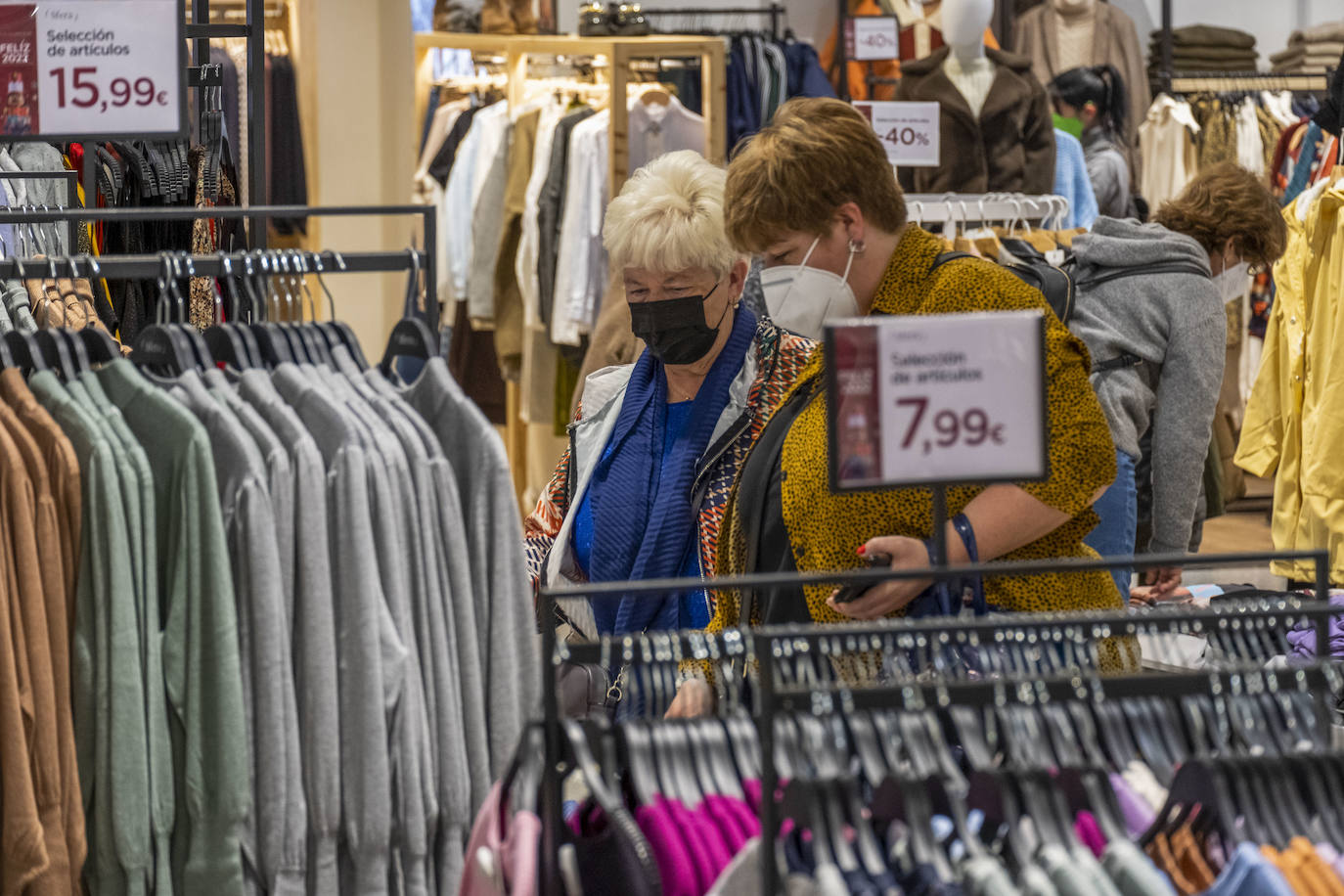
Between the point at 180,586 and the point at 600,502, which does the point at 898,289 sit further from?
the point at 180,586

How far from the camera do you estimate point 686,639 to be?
158cm

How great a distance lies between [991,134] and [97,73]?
4000 mm

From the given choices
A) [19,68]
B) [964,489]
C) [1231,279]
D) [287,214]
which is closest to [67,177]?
[19,68]

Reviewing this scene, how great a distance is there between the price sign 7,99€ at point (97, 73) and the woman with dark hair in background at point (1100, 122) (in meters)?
5.16

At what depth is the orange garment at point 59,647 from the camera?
5.86 ft

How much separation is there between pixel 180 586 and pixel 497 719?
411 mm

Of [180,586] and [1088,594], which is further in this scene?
[1088,594]

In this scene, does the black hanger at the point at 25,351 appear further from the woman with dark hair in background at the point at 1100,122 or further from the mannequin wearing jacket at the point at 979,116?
the woman with dark hair in background at the point at 1100,122

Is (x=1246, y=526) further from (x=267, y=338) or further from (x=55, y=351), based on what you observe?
(x=55, y=351)

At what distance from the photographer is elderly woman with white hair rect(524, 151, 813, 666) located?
2496 millimetres

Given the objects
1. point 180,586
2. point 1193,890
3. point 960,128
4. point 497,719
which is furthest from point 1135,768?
point 960,128

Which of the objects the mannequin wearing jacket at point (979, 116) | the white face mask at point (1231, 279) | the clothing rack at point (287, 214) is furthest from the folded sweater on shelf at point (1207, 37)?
the clothing rack at point (287, 214)

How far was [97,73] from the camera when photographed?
8.27 feet

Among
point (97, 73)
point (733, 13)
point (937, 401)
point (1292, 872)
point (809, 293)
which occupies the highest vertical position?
point (733, 13)
